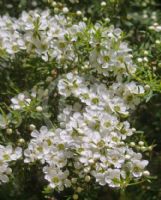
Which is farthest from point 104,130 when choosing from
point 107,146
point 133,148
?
point 133,148

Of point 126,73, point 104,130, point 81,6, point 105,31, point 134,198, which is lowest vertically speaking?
point 134,198

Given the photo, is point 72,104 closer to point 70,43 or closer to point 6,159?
point 70,43

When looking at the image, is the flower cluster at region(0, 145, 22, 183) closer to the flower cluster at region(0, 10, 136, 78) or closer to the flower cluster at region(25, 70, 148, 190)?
the flower cluster at region(25, 70, 148, 190)

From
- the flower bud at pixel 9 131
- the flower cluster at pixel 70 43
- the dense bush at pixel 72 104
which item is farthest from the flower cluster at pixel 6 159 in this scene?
the flower cluster at pixel 70 43

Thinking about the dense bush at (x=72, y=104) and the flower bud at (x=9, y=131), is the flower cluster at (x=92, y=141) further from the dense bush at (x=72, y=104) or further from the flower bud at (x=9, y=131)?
the flower bud at (x=9, y=131)

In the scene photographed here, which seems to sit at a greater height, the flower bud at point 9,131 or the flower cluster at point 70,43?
the flower cluster at point 70,43

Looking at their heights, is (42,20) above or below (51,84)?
above

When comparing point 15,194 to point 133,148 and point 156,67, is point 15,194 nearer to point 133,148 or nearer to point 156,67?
point 133,148

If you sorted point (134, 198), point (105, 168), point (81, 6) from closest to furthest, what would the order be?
point (105, 168), point (134, 198), point (81, 6)
